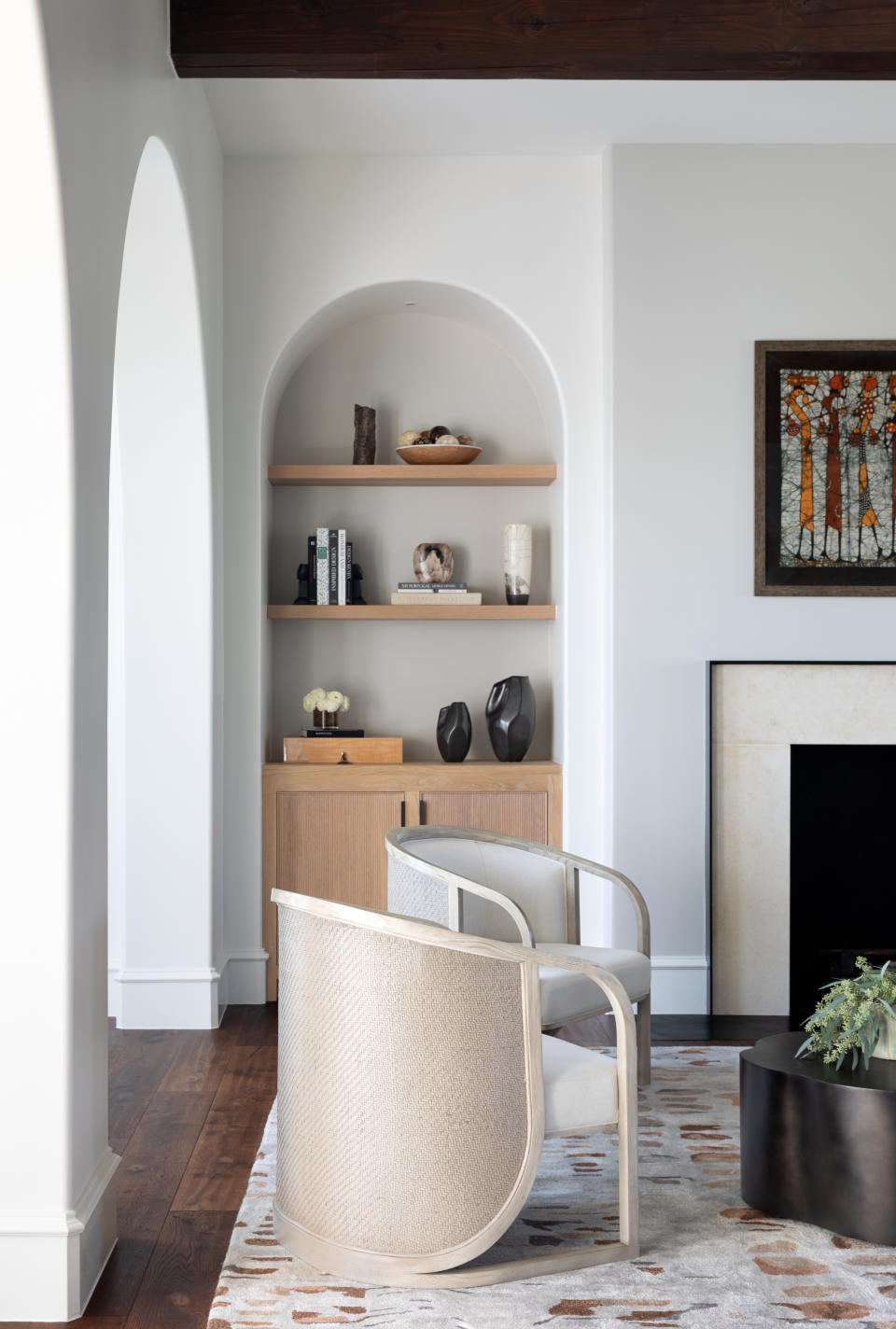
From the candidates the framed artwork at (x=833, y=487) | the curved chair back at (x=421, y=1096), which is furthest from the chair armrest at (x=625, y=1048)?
the framed artwork at (x=833, y=487)

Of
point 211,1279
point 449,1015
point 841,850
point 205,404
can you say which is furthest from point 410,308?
point 211,1279

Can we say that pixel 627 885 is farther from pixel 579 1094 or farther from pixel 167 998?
pixel 167 998

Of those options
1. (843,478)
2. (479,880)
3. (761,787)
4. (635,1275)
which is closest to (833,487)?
(843,478)

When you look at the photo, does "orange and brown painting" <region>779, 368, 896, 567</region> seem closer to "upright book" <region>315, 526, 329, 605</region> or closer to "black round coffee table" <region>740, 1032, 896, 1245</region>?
"upright book" <region>315, 526, 329, 605</region>

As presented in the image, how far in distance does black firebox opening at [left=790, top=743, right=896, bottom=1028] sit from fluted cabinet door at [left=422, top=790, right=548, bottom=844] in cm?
88

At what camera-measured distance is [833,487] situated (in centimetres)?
416

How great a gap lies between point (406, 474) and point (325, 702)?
A: 889mm

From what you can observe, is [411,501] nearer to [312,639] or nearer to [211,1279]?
[312,639]

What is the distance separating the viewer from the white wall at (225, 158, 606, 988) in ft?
14.2

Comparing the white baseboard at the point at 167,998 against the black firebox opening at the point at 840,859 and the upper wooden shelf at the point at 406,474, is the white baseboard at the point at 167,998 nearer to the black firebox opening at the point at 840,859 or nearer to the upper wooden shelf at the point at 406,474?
the upper wooden shelf at the point at 406,474

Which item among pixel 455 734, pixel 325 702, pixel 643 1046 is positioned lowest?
pixel 643 1046

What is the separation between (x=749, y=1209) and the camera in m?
2.62

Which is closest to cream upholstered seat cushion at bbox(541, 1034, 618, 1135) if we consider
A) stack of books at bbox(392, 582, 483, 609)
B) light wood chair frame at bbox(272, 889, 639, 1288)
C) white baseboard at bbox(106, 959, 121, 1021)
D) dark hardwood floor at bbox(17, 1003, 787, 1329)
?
light wood chair frame at bbox(272, 889, 639, 1288)

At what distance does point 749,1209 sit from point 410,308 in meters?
3.39
